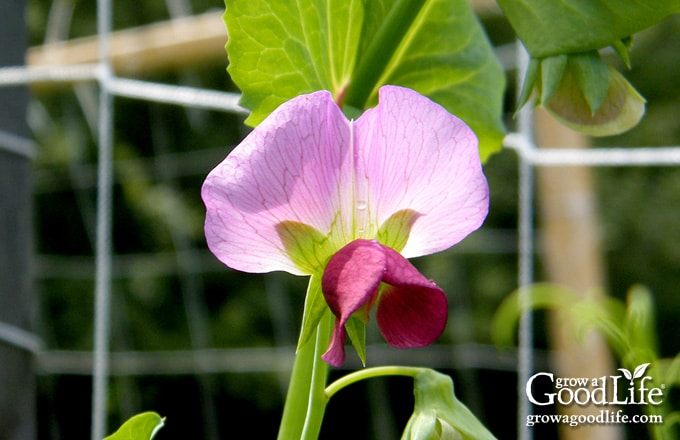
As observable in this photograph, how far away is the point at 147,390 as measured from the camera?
4512 millimetres

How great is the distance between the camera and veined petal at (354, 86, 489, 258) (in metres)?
0.20

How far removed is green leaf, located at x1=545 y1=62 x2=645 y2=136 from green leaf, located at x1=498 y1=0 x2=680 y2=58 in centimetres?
2

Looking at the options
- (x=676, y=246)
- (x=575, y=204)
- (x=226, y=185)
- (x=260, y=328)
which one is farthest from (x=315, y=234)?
(x=676, y=246)

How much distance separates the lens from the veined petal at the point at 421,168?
0.64 feet

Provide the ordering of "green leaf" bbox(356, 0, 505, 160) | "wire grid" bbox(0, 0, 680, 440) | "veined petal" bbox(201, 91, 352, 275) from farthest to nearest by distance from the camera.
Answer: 1. "wire grid" bbox(0, 0, 680, 440)
2. "green leaf" bbox(356, 0, 505, 160)
3. "veined petal" bbox(201, 91, 352, 275)

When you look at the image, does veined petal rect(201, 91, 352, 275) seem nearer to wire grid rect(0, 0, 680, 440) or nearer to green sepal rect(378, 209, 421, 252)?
green sepal rect(378, 209, 421, 252)

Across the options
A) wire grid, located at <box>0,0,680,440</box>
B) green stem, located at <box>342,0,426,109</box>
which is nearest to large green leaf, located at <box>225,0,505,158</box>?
green stem, located at <box>342,0,426,109</box>

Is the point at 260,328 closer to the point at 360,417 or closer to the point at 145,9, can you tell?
the point at 360,417

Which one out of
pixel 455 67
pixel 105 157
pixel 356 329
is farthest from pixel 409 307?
pixel 105 157

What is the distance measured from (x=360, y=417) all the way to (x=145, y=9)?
7.20 feet

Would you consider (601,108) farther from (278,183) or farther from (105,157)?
(105,157)

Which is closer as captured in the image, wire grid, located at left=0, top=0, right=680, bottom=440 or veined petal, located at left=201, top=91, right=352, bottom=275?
veined petal, located at left=201, top=91, right=352, bottom=275

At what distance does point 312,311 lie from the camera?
22cm

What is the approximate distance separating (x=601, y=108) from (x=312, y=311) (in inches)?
4.4
